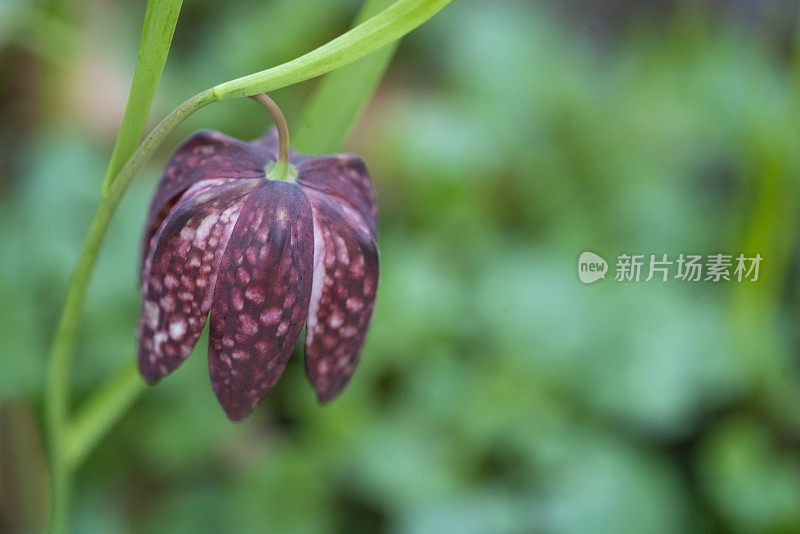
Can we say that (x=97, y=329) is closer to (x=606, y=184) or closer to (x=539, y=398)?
(x=539, y=398)

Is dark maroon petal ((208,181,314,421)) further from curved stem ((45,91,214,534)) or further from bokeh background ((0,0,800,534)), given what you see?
bokeh background ((0,0,800,534))

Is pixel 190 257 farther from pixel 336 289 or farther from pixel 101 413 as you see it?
pixel 101 413

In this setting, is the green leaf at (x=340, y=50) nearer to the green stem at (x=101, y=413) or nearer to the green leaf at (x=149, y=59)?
the green leaf at (x=149, y=59)

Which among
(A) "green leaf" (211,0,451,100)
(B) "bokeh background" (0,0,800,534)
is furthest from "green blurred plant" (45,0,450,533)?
(B) "bokeh background" (0,0,800,534)

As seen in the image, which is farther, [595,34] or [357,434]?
[595,34]

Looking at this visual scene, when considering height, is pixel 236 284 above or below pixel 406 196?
below

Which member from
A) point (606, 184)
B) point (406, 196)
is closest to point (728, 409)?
point (606, 184)
